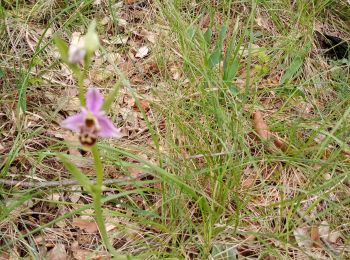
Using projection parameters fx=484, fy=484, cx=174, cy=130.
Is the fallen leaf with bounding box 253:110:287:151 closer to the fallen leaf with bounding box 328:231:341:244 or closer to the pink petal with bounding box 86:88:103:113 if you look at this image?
the fallen leaf with bounding box 328:231:341:244

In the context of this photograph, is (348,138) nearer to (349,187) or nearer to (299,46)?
(349,187)

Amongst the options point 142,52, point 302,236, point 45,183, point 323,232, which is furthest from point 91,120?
point 142,52

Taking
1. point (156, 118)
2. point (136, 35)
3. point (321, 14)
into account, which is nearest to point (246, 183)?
point (156, 118)

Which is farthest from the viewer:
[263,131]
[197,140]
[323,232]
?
[263,131]

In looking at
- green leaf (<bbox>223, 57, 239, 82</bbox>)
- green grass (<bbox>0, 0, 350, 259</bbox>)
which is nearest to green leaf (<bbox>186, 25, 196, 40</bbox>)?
green grass (<bbox>0, 0, 350, 259</bbox>)

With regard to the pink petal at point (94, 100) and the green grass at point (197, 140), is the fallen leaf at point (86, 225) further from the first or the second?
the pink petal at point (94, 100)

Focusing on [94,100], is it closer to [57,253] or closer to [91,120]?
[91,120]
